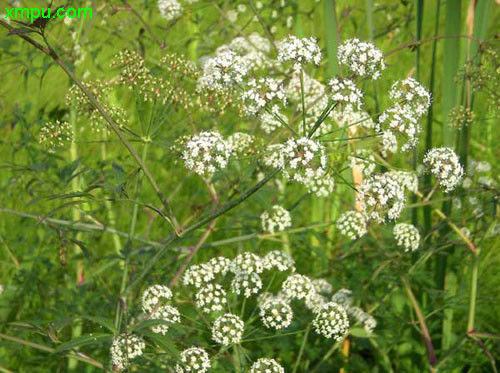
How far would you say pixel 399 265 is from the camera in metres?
3.87

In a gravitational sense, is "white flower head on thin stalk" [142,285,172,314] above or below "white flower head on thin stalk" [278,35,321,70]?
below

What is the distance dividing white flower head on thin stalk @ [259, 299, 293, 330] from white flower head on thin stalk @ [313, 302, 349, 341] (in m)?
0.16

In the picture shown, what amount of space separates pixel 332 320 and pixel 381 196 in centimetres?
87

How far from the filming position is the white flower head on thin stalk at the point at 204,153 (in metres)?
2.78

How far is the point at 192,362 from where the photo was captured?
113 inches

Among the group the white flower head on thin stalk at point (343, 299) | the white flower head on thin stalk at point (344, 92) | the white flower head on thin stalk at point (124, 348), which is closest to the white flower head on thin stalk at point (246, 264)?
the white flower head on thin stalk at point (124, 348)

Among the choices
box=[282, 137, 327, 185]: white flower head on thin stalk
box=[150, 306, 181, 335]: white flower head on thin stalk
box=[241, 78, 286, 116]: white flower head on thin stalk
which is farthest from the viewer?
box=[150, 306, 181, 335]: white flower head on thin stalk

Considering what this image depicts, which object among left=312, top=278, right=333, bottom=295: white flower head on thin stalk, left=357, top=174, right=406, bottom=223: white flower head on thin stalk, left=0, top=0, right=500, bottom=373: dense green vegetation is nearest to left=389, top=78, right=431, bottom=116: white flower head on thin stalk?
left=0, top=0, right=500, bottom=373: dense green vegetation

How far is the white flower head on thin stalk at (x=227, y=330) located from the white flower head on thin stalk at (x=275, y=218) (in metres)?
0.83

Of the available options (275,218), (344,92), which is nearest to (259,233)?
(275,218)

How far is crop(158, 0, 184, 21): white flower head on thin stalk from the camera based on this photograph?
211 inches

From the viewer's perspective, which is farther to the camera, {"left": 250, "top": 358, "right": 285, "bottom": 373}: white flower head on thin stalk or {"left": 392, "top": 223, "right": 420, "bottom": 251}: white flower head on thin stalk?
{"left": 392, "top": 223, "right": 420, "bottom": 251}: white flower head on thin stalk

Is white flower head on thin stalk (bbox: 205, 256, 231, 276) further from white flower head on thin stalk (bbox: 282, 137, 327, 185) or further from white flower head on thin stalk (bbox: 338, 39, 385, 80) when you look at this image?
white flower head on thin stalk (bbox: 338, 39, 385, 80)

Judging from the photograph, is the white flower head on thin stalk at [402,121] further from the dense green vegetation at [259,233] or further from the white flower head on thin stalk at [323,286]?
the white flower head on thin stalk at [323,286]
